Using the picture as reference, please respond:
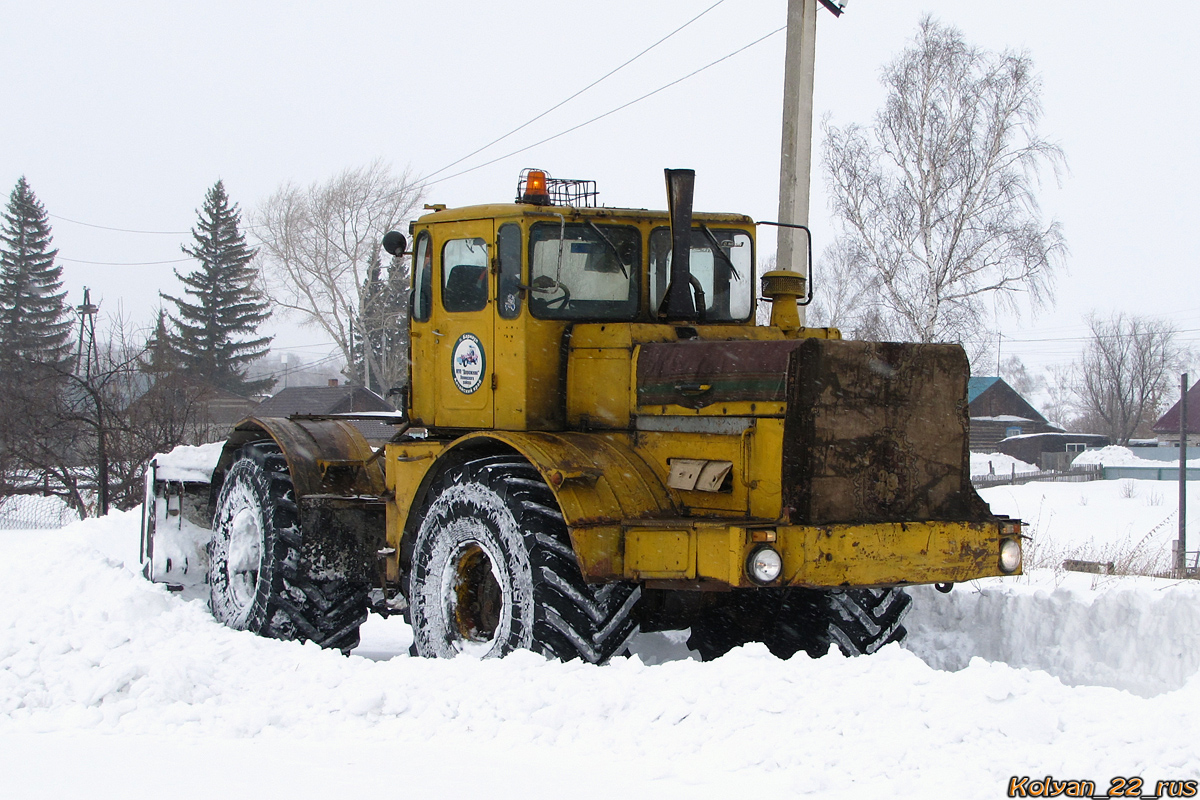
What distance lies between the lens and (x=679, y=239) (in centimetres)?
659

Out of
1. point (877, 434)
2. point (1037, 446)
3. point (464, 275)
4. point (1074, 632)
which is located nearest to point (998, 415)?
point (1037, 446)

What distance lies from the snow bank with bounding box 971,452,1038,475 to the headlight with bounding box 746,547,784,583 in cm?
4363

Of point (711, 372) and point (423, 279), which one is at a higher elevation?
point (423, 279)

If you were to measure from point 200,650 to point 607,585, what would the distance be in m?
2.26

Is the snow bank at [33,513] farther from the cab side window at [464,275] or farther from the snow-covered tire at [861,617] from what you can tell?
the snow-covered tire at [861,617]

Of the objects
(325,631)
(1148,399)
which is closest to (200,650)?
(325,631)

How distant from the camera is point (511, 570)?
20.2ft

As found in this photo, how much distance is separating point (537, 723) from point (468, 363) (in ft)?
9.04

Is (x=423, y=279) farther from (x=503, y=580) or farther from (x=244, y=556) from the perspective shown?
(x=244, y=556)

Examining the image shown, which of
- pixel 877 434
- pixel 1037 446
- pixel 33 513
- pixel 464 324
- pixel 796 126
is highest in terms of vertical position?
pixel 796 126

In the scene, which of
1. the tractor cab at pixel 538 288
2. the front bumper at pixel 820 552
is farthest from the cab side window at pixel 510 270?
the front bumper at pixel 820 552

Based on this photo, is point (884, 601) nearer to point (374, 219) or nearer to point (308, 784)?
point (308, 784)

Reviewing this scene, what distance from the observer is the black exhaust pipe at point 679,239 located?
651cm

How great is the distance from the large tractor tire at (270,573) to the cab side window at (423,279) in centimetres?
159
